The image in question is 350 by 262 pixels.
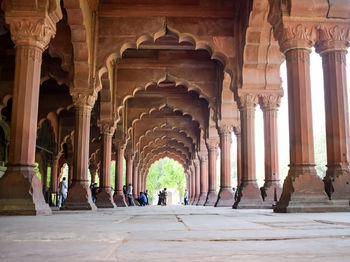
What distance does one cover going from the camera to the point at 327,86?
275 inches

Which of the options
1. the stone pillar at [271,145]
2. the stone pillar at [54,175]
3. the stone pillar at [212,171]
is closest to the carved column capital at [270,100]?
the stone pillar at [271,145]

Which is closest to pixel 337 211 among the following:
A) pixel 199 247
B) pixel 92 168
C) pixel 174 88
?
pixel 199 247

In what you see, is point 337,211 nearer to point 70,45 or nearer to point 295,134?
point 295,134

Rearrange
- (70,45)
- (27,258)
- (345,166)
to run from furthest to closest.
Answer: (70,45) < (345,166) < (27,258)

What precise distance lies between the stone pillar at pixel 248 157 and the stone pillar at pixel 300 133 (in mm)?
3907

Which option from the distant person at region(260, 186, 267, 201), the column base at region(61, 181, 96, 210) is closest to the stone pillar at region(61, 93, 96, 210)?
the column base at region(61, 181, 96, 210)

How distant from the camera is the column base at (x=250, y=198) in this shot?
1031 cm

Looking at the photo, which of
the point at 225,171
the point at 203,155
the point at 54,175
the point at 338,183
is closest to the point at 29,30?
the point at 338,183

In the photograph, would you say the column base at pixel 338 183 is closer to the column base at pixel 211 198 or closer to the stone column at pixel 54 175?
the column base at pixel 211 198

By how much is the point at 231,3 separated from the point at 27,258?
10472 mm

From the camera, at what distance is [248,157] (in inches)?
434

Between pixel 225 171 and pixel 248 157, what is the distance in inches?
183

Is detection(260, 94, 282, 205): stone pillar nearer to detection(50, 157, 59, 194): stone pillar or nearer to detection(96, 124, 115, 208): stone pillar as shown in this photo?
detection(96, 124, 115, 208): stone pillar

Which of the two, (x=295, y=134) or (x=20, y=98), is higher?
(x=20, y=98)
